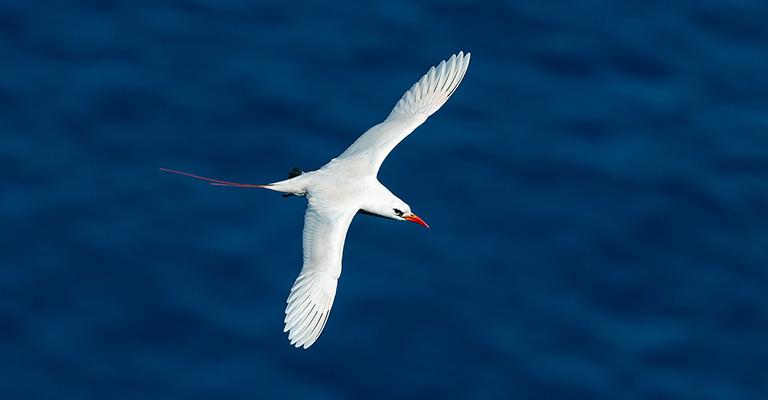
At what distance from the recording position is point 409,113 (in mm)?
22422

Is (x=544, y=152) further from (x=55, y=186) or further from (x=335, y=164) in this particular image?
(x=55, y=186)

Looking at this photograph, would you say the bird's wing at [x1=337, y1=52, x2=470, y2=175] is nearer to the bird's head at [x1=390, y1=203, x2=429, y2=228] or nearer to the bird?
the bird

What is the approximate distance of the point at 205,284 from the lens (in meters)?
22.7

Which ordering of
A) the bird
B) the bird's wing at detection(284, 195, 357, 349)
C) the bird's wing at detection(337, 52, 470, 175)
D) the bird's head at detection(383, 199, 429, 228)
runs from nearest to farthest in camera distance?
the bird's wing at detection(284, 195, 357, 349), the bird, the bird's head at detection(383, 199, 429, 228), the bird's wing at detection(337, 52, 470, 175)

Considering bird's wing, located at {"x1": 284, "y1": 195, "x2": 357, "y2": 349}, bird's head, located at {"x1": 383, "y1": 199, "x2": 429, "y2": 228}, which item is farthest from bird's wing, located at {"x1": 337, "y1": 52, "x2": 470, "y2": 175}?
bird's wing, located at {"x1": 284, "y1": 195, "x2": 357, "y2": 349}

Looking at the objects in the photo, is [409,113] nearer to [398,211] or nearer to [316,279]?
[398,211]

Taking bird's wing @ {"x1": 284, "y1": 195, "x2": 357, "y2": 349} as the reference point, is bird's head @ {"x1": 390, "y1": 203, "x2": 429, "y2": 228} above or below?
above

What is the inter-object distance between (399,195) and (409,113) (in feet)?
7.87

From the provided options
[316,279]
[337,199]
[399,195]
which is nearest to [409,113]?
[399,195]

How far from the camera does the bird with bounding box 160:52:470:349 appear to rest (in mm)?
19312

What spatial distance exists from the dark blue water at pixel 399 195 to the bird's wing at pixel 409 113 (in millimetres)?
2400

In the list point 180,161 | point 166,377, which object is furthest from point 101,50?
point 166,377

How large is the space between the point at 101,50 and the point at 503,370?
11227 millimetres

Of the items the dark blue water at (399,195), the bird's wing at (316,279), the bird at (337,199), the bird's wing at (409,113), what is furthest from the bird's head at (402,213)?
the dark blue water at (399,195)
